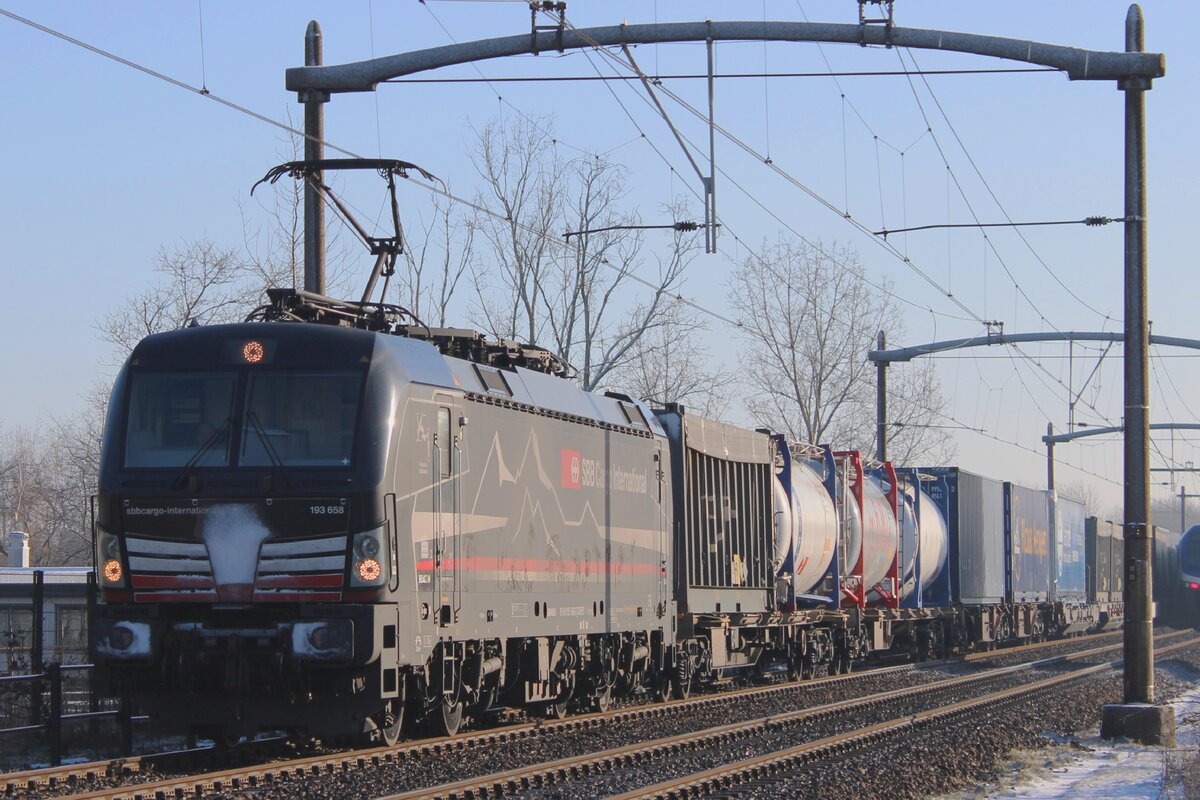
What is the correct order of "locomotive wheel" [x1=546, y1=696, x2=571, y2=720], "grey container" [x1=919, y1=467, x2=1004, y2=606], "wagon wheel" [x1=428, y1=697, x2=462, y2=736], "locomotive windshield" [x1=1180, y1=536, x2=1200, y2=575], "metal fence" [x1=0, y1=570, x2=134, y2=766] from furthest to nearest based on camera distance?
"locomotive windshield" [x1=1180, y1=536, x2=1200, y2=575] → "grey container" [x1=919, y1=467, x2=1004, y2=606] → "locomotive wheel" [x1=546, y1=696, x2=571, y2=720] → "wagon wheel" [x1=428, y1=697, x2=462, y2=736] → "metal fence" [x1=0, y1=570, x2=134, y2=766]

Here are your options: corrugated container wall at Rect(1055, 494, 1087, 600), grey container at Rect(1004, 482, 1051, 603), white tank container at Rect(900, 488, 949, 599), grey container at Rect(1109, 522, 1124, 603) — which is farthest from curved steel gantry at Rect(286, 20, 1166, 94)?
grey container at Rect(1109, 522, 1124, 603)

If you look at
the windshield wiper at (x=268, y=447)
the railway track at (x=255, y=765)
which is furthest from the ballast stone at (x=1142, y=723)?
the windshield wiper at (x=268, y=447)

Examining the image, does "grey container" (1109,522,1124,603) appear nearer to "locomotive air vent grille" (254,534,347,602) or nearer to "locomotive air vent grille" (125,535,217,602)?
"locomotive air vent grille" (254,534,347,602)

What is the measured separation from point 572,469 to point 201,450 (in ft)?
16.3

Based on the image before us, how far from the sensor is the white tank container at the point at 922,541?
3038 centimetres

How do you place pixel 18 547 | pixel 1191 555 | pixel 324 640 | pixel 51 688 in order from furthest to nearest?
pixel 1191 555 < pixel 18 547 < pixel 51 688 < pixel 324 640

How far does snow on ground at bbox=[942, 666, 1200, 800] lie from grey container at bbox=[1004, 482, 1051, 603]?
18.1m

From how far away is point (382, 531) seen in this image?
12555mm

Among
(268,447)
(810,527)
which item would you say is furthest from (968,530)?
(268,447)

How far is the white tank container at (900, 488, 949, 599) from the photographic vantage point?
30.4m

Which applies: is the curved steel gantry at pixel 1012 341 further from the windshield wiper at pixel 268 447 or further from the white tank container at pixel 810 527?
the windshield wiper at pixel 268 447

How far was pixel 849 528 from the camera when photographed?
26.5 m

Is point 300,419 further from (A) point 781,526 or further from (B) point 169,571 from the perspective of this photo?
(A) point 781,526

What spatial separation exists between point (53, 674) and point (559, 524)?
5.26m
